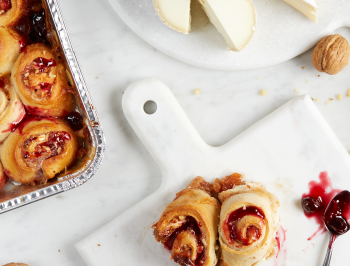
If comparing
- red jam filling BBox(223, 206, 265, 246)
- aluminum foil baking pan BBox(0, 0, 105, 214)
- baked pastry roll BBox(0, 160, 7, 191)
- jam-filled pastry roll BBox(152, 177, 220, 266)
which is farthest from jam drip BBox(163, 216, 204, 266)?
baked pastry roll BBox(0, 160, 7, 191)

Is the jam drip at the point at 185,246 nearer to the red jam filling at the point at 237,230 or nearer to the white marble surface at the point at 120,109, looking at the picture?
the red jam filling at the point at 237,230

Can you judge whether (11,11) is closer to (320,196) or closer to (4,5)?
(4,5)

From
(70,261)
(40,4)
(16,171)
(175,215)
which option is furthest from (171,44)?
(70,261)

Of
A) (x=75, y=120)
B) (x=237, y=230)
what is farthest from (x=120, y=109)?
(x=237, y=230)

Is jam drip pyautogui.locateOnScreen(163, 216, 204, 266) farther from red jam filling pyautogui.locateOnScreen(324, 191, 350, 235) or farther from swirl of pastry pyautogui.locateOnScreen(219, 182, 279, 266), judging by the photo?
red jam filling pyautogui.locateOnScreen(324, 191, 350, 235)

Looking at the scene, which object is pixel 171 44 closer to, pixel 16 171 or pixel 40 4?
pixel 40 4

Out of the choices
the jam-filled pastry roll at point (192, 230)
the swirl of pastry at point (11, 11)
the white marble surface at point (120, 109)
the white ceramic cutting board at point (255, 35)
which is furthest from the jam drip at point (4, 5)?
the jam-filled pastry roll at point (192, 230)

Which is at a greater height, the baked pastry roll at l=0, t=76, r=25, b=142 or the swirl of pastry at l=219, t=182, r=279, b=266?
the baked pastry roll at l=0, t=76, r=25, b=142
